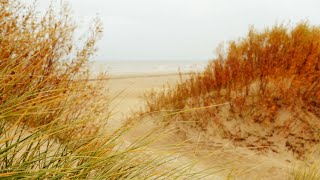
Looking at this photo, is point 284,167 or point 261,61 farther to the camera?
point 261,61

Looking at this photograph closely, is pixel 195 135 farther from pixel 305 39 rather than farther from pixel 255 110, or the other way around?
pixel 305 39

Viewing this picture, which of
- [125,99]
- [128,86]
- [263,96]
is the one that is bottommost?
[125,99]

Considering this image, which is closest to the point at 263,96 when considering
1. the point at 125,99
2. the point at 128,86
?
the point at 128,86

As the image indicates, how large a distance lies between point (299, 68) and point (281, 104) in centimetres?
60

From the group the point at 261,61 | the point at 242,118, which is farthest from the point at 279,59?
the point at 242,118

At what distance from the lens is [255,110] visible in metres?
5.27

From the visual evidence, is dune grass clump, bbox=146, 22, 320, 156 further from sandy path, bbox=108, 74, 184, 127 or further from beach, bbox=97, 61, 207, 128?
sandy path, bbox=108, 74, 184, 127

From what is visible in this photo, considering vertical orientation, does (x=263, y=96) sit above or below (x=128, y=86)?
below

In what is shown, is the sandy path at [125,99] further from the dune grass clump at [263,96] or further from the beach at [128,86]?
the dune grass clump at [263,96]

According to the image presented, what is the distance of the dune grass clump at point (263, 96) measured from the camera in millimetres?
5129

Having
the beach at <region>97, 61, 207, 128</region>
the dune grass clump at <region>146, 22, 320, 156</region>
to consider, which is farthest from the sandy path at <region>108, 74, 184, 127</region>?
the dune grass clump at <region>146, 22, 320, 156</region>

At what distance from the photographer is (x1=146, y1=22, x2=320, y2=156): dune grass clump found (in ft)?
16.8

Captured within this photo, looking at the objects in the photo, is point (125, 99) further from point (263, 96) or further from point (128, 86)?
point (128, 86)

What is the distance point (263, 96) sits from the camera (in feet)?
17.2
